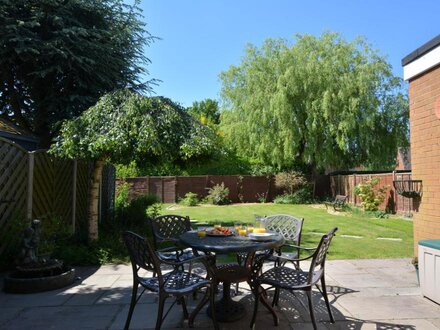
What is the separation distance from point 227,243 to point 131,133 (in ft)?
7.84

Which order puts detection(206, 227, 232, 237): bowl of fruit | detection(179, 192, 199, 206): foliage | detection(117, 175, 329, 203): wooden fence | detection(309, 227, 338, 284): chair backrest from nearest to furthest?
detection(309, 227, 338, 284): chair backrest
detection(206, 227, 232, 237): bowl of fruit
detection(179, 192, 199, 206): foliage
detection(117, 175, 329, 203): wooden fence

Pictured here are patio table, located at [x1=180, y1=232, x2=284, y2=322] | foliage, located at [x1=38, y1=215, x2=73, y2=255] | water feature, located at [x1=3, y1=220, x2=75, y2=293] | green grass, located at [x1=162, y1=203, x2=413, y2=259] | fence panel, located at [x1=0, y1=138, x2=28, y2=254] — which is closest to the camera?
patio table, located at [x1=180, y1=232, x2=284, y2=322]

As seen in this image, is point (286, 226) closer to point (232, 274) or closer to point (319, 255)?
point (232, 274)

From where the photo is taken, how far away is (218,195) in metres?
18.4

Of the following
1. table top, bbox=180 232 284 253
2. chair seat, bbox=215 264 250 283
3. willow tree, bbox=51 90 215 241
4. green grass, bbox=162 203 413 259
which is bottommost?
green grass, bbox=162 203 413 259

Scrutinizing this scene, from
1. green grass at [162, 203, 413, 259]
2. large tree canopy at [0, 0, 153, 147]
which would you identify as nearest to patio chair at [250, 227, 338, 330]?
green grass at [162, 203, 413, 259]


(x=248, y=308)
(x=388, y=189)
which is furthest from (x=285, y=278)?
(x=388, y=189)

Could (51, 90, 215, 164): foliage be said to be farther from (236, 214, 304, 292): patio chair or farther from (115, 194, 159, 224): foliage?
(115, 194, 159, 224): foliage

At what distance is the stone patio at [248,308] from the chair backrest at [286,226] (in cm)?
70

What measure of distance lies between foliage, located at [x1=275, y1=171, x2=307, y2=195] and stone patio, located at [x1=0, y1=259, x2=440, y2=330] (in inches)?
548

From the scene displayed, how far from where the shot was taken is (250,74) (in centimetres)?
1911

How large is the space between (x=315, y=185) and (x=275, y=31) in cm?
875

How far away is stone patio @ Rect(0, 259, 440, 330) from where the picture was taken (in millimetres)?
3271

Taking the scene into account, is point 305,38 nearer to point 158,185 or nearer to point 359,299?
point 158,185
